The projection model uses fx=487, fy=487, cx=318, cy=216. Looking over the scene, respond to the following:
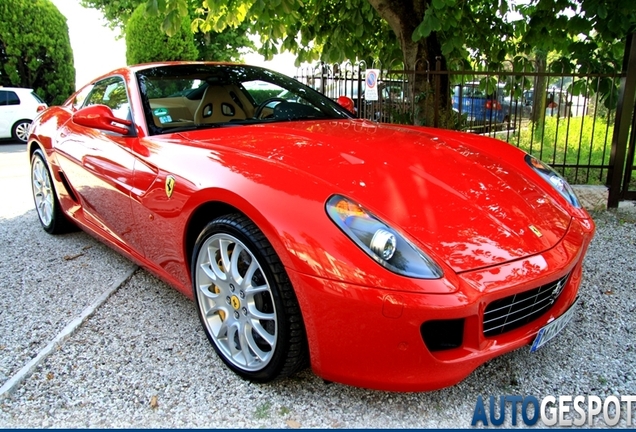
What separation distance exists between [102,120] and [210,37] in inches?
928

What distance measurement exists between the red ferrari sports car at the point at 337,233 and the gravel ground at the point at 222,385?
17cm

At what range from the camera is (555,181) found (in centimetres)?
271

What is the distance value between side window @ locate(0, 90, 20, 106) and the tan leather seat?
1164 centimetres

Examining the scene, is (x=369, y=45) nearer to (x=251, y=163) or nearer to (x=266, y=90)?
(x=266, y=90)

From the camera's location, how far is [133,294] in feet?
10.3

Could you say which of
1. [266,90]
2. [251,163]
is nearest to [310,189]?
[251,163]

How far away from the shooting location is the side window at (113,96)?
313 centimetres

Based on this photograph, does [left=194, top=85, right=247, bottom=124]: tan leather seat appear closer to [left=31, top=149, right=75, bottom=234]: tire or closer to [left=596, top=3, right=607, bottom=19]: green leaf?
[left=31, top=149, right=75, bottom=234]: tire

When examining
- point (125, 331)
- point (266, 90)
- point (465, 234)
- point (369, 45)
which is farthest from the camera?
point (369, 45)

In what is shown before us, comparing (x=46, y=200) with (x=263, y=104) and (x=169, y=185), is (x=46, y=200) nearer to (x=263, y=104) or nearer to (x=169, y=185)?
(x=263, y=104)

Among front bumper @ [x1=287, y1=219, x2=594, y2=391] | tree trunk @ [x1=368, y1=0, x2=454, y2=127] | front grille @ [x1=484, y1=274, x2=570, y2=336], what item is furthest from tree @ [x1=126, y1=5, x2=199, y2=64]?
front grille @ [x1=484, y1=274, x2=570, y2=336]

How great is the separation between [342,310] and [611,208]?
4485 millimetres

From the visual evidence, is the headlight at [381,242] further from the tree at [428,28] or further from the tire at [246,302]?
the tree at [428,28]

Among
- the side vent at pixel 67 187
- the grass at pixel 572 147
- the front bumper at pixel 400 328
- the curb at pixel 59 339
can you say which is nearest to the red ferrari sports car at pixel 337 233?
the front bumper at pixel 400 328
